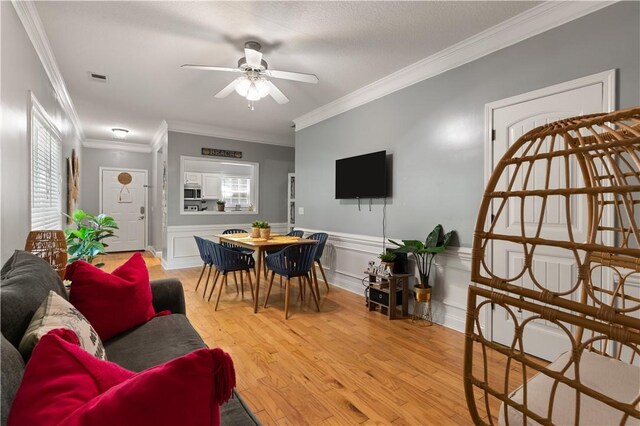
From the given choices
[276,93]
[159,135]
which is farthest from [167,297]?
[159,135]

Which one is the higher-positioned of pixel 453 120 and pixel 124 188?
pixel 453 120

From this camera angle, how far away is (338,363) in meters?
2.29

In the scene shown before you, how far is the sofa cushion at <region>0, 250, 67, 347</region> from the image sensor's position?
0.97m

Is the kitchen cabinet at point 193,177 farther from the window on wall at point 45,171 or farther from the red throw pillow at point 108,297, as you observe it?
the red throw pillow at point 108,297

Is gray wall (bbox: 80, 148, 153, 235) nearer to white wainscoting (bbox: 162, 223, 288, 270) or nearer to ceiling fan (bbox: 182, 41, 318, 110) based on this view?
white wainscoting (bbox: 162, 223, 288, 270)

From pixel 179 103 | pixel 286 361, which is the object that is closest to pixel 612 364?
pixel 286 361

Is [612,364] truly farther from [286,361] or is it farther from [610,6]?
[610,6]

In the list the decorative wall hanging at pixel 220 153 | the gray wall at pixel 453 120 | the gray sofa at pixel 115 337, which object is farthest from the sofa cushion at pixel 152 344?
the decorative wall hanging at pixel 220 153

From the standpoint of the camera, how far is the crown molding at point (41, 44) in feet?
7.28

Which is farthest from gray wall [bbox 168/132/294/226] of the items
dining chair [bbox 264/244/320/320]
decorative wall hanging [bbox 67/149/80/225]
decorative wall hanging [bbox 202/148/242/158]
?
dining chair [bbox 264/244/320/320]

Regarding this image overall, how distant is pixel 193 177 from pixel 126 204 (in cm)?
174

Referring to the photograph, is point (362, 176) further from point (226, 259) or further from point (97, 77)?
point (97, 77)

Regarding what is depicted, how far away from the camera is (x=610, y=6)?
2061mm

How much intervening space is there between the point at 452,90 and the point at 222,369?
127 inches
